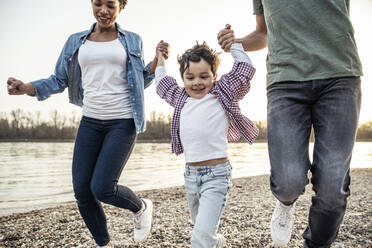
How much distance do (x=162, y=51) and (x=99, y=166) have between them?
4.46 feet

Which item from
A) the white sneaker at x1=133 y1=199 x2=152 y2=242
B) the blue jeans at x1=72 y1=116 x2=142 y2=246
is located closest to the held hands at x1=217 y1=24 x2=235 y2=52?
the blue jeans at x1=72 y1=116 x2=142 y2=246

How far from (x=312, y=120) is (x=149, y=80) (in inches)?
76.2

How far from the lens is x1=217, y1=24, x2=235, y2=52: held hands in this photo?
9.57 ft

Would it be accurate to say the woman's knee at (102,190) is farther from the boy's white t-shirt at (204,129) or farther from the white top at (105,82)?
the boy's white t-shirt at (204,129)

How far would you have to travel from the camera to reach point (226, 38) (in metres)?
2.93

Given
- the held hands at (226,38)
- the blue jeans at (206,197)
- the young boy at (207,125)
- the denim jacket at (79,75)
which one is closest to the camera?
the blue jeans at (206,197)

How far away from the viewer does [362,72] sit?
2242mm

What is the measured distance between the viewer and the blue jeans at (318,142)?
2.19m

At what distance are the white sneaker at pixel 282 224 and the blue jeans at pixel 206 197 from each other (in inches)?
20.9

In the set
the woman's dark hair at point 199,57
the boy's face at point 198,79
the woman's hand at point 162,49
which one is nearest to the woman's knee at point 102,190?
the boy's face at point 198,79

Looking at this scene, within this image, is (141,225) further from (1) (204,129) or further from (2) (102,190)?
(1) (204,129)

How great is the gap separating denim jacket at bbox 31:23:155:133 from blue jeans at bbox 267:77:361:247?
1.43 meters

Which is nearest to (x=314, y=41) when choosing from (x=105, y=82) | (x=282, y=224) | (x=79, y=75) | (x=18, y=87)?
(x=282, y=224)

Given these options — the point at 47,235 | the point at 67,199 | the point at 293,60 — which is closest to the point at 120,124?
the point at 293,60
